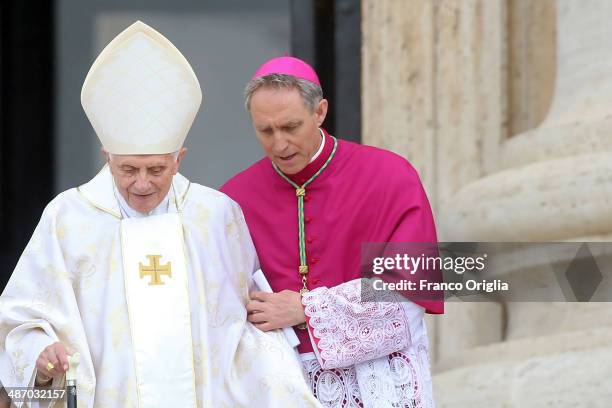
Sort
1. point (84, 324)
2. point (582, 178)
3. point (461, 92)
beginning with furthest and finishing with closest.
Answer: point (461, 92) < point (582, 178) < point (84, 324)

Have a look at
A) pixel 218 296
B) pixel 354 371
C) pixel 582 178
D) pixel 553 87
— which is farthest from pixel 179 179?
pixel 553 87

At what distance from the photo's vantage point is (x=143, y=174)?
5.02 meters

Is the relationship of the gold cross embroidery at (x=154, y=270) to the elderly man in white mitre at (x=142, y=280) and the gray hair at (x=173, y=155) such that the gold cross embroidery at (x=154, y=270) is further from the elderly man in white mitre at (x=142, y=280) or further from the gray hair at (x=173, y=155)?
the gray hair at (x=173, y=155)

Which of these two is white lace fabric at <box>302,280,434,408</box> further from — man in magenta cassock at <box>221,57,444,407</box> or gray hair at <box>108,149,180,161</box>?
gray hair at <box>108,149,180,161</box>

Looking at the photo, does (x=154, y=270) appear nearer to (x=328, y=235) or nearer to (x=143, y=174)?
(x=143, y=174)

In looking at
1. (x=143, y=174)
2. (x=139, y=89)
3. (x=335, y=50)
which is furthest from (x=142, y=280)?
(x=335, y=50)

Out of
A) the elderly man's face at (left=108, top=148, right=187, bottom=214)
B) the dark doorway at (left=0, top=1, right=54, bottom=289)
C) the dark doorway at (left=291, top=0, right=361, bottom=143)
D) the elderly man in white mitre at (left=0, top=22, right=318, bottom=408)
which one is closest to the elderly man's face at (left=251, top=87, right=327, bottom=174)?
the elderly man in white mitre at (left=0, top=22, right=318, bottom=408)

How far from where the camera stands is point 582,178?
649 cm

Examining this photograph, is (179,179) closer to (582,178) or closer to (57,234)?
(57,234)

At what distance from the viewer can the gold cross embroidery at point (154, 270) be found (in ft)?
16.8

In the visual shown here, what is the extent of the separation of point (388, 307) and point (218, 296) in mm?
452

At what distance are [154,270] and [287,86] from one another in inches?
23.8

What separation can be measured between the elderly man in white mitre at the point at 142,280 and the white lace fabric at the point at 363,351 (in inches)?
4.5

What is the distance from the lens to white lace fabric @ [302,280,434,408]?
5.23m
